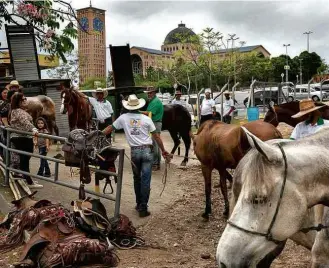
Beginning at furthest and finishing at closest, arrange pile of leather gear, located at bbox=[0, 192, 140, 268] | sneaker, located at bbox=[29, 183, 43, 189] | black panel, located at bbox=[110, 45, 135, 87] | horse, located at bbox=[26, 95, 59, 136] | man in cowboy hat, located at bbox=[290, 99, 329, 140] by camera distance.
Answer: black panel, located at bbox=[110, 45, 135, 87] → horse, located at bbox=[26, 95, 59, 136] → sneaker, located at bbox=[29, 183, 43, 189] → man in cowboy hat, located at bbox=[290, 99, 329, 140] → pile of leather gear, located at bbox=[0, 192, 140, 268]

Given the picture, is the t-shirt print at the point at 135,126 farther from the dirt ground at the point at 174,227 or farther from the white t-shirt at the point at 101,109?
the white t-shirt at the point at 101,109

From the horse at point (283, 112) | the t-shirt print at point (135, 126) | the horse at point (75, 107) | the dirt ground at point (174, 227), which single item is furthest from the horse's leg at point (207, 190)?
the horse at point (75, 107)

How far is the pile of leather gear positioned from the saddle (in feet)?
1.40

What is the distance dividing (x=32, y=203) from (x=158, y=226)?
1720mm

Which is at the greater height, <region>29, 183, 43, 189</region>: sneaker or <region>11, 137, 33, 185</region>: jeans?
<region>11, 137, 33, 185</region>: jeans

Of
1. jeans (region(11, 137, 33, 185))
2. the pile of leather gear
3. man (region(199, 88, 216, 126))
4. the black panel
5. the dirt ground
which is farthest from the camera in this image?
man (region(199, 88, 216, 126))

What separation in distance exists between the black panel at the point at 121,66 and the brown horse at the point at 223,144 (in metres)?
6.18

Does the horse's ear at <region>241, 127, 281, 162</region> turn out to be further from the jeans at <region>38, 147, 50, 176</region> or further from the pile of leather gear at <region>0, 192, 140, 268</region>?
the jeans at <region>38, 147, 50, 176</region>

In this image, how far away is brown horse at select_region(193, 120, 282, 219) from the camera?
634cm

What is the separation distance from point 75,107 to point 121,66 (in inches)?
162

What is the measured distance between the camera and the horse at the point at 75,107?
9.09m

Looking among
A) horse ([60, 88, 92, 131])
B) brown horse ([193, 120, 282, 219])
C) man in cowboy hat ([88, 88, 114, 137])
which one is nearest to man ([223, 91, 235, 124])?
man in cowboy hat ([88, 88, 114, 137])

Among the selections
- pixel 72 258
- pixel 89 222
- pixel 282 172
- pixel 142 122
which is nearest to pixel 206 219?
pixel 142 122

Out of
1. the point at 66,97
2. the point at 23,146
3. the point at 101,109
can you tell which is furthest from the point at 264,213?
the point at 101,109
